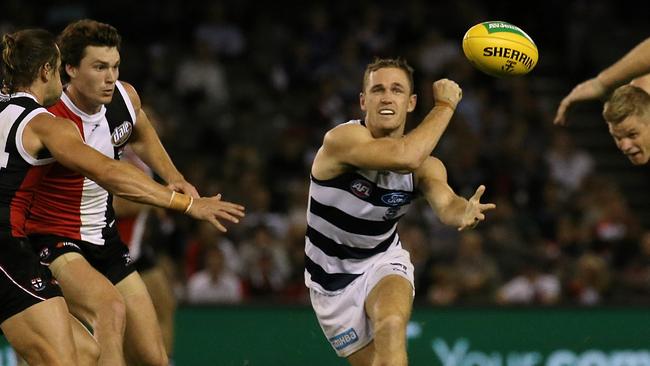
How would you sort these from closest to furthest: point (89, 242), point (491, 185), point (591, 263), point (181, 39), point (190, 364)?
point (89, 242)
point (190, 364)
point (591, 263)
point (491, 185)
point (181, 39)

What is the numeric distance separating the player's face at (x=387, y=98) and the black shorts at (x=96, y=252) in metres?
1.74

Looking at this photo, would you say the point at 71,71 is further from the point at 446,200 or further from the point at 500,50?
the point at 500,50

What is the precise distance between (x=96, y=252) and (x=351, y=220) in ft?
5.13

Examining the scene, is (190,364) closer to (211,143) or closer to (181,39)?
(211,143)

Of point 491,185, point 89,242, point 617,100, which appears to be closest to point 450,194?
point 617,100

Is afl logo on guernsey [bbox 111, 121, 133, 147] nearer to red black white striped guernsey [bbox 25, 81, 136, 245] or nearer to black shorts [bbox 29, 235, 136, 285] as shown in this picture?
red black white striped guernsey [bbox 25, 81, 136, 245]

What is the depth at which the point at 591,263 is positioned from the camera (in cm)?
1242

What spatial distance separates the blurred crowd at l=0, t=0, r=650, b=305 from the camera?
40.7 ft

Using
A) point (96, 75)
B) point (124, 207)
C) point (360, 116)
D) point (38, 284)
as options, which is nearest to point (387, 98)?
point (96, 75)

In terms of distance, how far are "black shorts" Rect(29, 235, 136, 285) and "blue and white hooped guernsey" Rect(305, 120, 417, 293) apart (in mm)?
1165

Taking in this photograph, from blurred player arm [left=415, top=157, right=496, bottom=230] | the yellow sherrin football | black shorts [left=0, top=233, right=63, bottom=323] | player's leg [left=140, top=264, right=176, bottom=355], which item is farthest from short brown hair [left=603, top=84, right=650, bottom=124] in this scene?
player's leg [left=140, top=264, right=176, bottom=355]

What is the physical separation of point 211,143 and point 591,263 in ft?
15.2

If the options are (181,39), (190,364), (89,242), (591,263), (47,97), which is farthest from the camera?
(181,39)

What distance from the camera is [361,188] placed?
24.1ft
